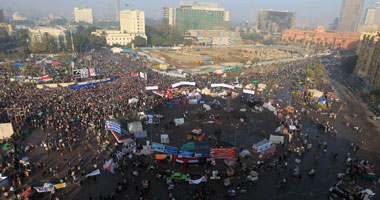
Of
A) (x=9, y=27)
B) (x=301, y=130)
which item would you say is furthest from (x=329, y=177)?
(x=9, y=27)

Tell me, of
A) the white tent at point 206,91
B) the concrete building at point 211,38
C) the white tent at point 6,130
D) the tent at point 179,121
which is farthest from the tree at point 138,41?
the white tent at point 6,130

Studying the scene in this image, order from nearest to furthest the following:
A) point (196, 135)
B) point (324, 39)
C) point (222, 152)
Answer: point (222, 152) < point (196, 135) < point (324, 39)

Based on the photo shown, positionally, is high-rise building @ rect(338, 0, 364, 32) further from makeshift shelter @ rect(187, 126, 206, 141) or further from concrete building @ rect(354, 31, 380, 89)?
makeshift shelter @ rect(187, 126, 206, 141)

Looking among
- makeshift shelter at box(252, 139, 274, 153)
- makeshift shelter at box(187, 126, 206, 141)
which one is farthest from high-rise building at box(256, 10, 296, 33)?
makeshift shelter at box(252, 139, 274, 153)

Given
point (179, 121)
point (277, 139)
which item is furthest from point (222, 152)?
point (179, 121)

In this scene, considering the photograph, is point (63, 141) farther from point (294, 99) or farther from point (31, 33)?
point (31, 33)

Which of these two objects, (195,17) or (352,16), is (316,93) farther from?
(352,16)
